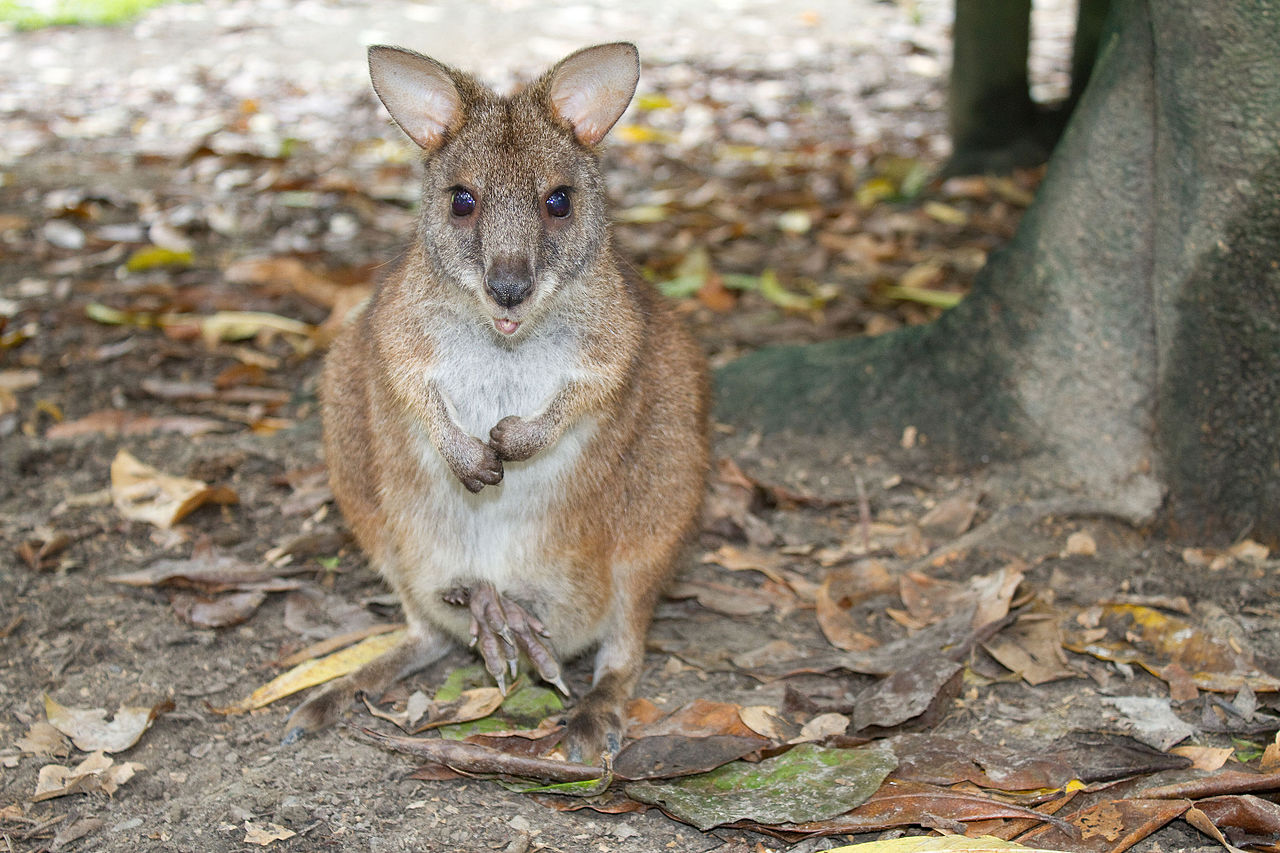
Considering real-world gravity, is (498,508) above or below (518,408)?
below

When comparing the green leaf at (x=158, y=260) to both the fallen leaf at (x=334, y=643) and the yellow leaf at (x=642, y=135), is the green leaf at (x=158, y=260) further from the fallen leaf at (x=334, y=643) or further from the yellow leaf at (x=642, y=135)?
the yellow leaf at (x=642, y=135)

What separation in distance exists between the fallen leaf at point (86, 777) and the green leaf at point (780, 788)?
1057 millimetres

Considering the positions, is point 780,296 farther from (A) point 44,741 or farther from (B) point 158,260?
(A) point 44,741

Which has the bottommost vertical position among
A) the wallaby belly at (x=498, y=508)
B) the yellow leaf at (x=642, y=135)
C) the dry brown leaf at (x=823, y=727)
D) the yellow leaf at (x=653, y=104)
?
the dry brown leaf at (x=823, y=727)

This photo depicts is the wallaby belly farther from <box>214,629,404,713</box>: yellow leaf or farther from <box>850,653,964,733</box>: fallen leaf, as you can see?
<box>850,653,964,733</box>: fallen leaf

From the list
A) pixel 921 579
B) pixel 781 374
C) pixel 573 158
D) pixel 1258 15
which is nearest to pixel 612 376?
pixel 573 158

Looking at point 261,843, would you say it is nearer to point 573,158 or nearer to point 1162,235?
point 573,158

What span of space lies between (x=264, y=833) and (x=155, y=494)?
61.8 inches

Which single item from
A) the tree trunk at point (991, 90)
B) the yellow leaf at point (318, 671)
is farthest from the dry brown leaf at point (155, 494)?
the tree trunk at point (991, 90)

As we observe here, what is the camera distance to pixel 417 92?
265cm

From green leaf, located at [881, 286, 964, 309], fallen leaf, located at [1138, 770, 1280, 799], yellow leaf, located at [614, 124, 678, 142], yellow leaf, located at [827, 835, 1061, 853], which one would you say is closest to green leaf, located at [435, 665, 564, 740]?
yellow leaf, located at [827, 835, 1061, 853]

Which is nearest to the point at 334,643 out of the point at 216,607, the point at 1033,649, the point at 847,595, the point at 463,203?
the point at 216,607

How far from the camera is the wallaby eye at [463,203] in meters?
2.56

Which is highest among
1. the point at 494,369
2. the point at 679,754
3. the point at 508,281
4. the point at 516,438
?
the point at 508,281
